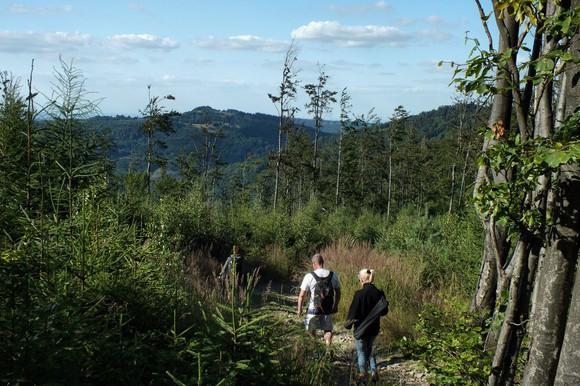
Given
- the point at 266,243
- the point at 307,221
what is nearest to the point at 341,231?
the point at 307,221

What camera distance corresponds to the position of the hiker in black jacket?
6.21m

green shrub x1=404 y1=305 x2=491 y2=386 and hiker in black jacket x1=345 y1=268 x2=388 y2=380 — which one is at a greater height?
green shrub x1=404 y1=305 x2=491 y2=386

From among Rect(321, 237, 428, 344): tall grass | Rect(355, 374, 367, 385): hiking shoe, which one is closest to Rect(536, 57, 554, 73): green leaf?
Rect(355, 374, 367, 385): hiking shoe

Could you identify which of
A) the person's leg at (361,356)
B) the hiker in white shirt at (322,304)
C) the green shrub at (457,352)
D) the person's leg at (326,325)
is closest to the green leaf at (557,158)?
the green shrub at (457,352)

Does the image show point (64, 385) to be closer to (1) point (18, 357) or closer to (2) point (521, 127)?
(1) point (18, 357)

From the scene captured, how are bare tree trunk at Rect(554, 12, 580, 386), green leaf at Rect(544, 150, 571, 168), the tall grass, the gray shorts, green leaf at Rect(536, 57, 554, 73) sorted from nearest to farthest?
green leaf at Rect(544, 150, 571, 168)
green leaf at Rect(536, 57, 554, 73)
bare tree trunk at Rect(554, 12, 580, 386)
the gray shorts
the tall grass

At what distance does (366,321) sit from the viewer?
6227 millimetres

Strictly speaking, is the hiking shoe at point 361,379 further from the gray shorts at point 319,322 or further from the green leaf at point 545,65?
the green leaf at point 545,65

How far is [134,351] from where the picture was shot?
3020 mm

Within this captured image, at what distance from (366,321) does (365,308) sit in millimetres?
174

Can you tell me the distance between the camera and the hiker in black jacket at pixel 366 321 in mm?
6211

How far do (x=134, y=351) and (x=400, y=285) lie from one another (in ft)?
24.1

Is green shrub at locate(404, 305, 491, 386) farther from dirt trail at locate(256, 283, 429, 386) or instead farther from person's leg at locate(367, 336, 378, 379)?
person's leg at locate(367, 336, 378, 379)

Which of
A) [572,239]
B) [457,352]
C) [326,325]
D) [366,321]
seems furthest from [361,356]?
[572,239]
